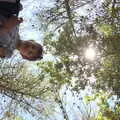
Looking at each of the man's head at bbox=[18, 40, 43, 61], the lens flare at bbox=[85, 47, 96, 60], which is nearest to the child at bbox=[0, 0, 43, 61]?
the man's head at bbox=[18, 40, 43, 61]

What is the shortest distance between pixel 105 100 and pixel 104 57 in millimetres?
2305

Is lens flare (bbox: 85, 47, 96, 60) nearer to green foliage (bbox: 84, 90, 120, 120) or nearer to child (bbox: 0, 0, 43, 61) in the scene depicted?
green foliage (bbox: 84, 90, 120, 120)

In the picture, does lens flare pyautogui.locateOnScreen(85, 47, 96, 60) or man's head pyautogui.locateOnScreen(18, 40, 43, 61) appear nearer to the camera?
man's head pyautogui.locateOnScreen(18, 40, 43, 61)

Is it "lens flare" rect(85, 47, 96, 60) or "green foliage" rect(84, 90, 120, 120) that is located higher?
"lens flare" rect(85, 47, 96, 60)

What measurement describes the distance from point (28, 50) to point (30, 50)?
3 cm

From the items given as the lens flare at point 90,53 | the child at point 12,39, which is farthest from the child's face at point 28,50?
the lens flare at point 90,53

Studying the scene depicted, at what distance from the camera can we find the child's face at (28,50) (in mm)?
4238

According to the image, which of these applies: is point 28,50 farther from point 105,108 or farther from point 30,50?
point 105,108

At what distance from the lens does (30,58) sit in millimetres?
4297

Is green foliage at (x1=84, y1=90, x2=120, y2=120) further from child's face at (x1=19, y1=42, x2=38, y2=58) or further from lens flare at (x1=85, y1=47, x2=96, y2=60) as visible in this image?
child's face at (x1=19, y1=42, x2=38, y2=58)

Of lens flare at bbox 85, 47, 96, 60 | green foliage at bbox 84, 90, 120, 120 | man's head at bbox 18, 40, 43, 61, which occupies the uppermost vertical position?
man's head at bbox 18, 40, 43, 61

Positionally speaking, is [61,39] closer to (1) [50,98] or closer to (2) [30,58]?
(1) [50,98]

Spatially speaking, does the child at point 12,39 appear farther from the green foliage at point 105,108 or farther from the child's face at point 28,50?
the green foliage at point 105,108

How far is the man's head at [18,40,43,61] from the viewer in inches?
167
